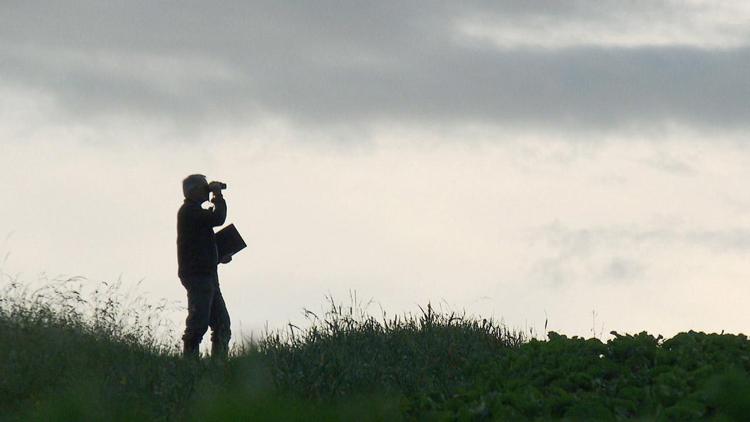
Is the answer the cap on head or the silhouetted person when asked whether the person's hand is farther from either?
the cap on head

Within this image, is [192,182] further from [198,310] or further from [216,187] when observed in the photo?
[198,310]

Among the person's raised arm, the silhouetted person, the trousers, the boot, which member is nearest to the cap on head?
the silhouetted person

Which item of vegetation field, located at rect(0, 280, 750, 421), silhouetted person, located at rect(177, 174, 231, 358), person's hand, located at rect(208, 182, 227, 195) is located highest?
person's hand, located at rect(208, 182, 227, 195)

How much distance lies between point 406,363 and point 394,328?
1438mm

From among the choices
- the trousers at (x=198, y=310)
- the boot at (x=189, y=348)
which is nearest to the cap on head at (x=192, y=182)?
the trousers at (x=198, y=310)

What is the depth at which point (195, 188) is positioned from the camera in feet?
38.5

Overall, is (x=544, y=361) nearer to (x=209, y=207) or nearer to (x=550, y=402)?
(x=550, y=402)

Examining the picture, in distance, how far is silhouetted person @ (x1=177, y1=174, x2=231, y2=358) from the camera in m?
11.5

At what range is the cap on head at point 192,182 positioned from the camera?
38.5 feet

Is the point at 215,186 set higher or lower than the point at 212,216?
higher

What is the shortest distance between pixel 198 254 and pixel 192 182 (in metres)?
0.91

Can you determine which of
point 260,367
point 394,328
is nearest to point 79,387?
point 260,367

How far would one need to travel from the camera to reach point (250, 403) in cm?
724

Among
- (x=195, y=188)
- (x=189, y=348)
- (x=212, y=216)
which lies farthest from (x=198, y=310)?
(x=195, y=188)
